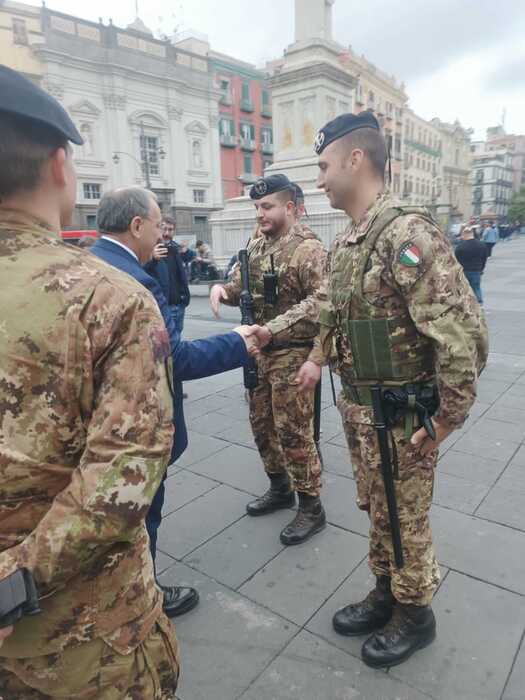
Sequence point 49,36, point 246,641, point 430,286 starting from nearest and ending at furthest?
point 430,286
point 246,641
point 49,36

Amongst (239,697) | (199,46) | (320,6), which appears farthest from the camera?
(199,46)

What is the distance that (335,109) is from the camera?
13719mm

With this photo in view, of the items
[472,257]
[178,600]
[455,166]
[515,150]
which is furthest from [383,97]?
[515,150]

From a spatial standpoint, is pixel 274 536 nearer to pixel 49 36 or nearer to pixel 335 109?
pixel 335 109

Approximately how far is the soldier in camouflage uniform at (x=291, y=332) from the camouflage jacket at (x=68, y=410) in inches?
74.0

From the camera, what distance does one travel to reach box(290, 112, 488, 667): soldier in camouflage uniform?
1722 millimetres

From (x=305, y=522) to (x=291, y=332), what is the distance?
1.20 metres

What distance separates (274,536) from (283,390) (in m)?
0.93

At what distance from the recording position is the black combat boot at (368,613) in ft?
7.25

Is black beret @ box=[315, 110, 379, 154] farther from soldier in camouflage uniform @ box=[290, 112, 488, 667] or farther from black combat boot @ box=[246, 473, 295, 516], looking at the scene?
black combat boot @ box=[246, 473, 295, 516]

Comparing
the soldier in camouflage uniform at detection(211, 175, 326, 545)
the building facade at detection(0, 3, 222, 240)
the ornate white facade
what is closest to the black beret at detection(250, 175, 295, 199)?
the soldier in camouflage uniform at detection(211, 175, 326, 545)

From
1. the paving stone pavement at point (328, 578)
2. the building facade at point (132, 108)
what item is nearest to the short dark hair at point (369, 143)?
the paving stone pavement at point (328, 578)

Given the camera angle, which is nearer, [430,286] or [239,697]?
[430,286]

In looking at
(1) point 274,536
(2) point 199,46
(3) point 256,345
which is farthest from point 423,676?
(2) point 199,46
